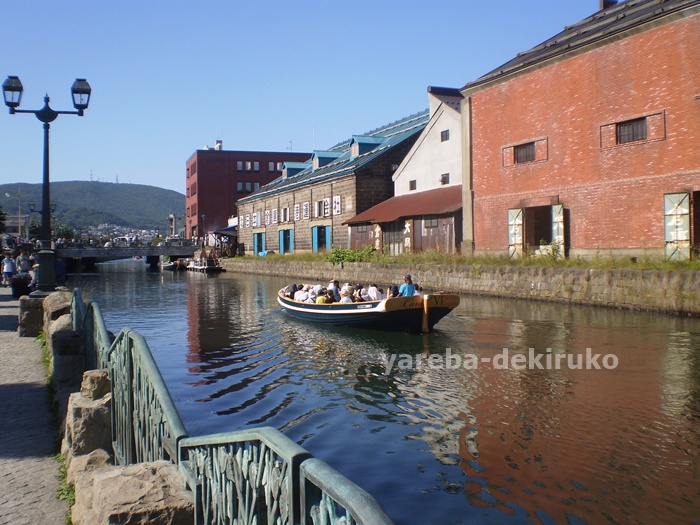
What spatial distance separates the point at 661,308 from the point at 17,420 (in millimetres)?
18411

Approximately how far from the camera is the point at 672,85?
922 inches

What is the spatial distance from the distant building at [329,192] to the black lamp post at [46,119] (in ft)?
101

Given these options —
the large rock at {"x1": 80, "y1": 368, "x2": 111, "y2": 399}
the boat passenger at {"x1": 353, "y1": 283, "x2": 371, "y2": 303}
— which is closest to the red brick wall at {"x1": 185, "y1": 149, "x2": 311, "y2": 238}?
the boat passenger at {"x1": 353, "y1": 283, "x2": 371, "y2": 303}

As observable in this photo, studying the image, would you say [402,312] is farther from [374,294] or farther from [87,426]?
[87,426]

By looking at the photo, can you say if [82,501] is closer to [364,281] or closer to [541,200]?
[541,200]

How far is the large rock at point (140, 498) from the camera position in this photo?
375 cm

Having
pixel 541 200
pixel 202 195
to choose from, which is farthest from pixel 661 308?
pixel 202 195

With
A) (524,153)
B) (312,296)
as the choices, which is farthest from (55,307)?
(524,153)

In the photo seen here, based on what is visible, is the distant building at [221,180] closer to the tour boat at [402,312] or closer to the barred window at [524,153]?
the barred window at [524,153]

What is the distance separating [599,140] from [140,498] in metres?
25.9

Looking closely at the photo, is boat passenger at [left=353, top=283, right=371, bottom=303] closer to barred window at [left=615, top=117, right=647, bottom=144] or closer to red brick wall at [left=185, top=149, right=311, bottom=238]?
barred window at [left=615, top=117, right=647, bottom=144]

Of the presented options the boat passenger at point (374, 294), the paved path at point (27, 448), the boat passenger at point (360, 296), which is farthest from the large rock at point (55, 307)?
the boat passenger at point (374, 294)

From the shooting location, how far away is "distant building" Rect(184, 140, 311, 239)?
305 feet

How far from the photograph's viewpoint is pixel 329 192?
168ft
